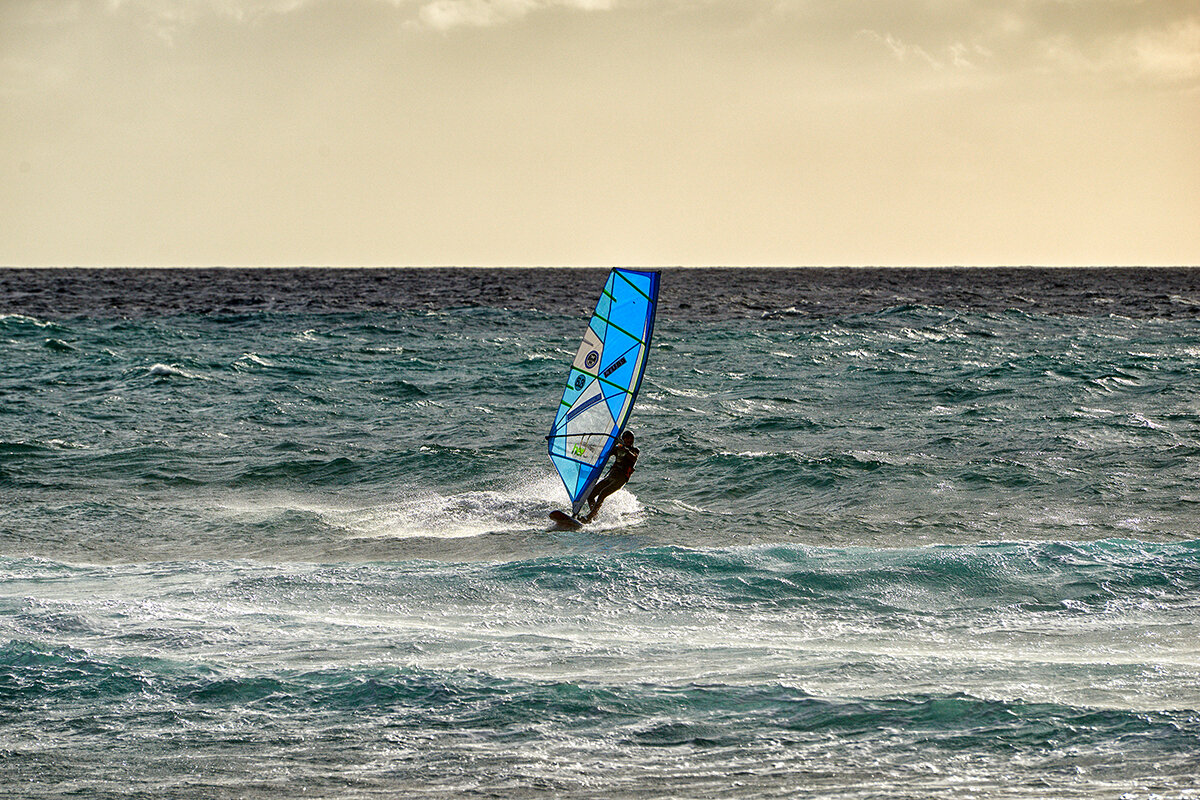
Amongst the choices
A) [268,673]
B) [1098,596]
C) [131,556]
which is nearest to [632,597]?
[268,673]

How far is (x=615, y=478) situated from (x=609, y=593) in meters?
3.70

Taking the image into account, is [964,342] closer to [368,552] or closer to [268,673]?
[368,552]

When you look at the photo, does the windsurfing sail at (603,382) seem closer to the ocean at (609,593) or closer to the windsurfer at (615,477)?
the windsurfer at (615,477)

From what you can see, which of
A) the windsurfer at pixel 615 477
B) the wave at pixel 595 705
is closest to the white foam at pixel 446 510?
the windsurfer at pixel 615 477

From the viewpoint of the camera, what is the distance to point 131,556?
36.5 ft

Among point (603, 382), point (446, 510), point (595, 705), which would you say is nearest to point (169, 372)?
point (446, 510)

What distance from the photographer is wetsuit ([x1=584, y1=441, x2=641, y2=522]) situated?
42.4ft

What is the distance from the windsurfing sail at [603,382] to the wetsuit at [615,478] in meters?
0.10

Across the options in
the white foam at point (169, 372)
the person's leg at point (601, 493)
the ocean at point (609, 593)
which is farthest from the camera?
the white foam at point (169, 372)

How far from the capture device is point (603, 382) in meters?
13.1

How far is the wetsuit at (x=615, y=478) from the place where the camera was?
12.9 meters

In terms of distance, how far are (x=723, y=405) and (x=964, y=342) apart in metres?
13.8

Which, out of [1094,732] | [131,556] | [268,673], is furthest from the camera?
[131,556]

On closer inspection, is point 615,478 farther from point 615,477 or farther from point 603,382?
point 603,382
